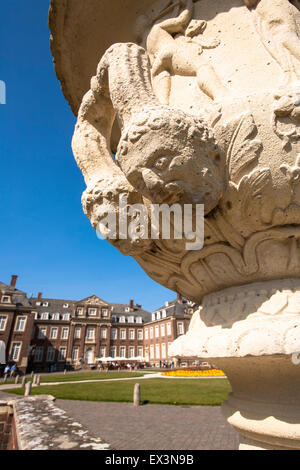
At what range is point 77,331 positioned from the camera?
126ft

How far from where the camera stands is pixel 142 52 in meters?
1.19

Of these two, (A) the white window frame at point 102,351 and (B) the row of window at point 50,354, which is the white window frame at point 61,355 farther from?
(A) the white window frame at point 102,351

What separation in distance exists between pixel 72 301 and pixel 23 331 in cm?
1153

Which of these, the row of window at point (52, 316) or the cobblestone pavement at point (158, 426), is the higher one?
the row of window at point (52, 316)

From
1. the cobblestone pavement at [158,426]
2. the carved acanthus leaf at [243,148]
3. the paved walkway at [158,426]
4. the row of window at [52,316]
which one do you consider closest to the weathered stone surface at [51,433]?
the paved walkway at [158,426]

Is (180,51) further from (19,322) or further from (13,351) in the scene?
(13,351)

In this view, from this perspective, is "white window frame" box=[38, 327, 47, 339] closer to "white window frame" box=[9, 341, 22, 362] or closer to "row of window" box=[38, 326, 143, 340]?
"row of window" box=[38, 326, 143, 340]

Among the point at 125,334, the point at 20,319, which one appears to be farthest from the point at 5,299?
the point at 125,334

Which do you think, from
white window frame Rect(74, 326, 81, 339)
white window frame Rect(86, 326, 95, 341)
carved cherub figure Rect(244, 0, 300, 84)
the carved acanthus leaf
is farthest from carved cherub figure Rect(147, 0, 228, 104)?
white window frame Rect(86, 326, 95, 341)

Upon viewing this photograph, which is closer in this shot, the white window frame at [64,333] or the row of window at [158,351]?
the row of window at [158,351]

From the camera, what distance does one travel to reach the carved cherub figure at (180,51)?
4.43ft

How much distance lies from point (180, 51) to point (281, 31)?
52 cm

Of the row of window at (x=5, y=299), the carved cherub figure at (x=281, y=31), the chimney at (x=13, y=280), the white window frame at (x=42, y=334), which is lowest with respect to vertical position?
the carved cherub figure at (x=281, y=31)
